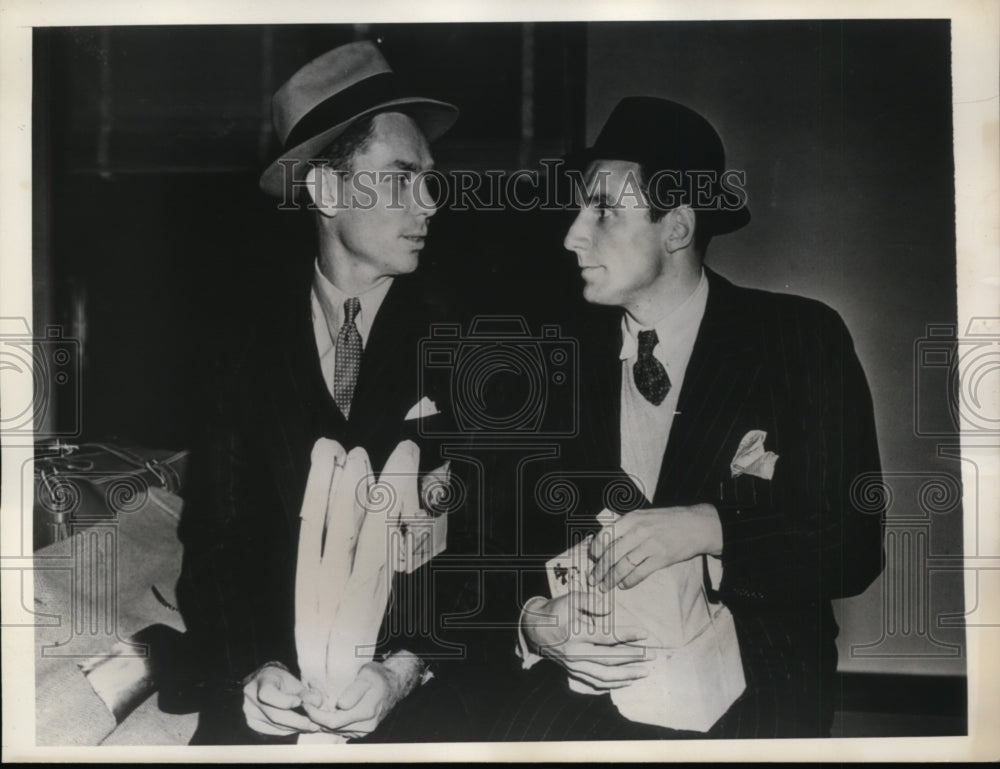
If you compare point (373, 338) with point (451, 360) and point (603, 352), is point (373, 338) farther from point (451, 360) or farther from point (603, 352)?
point (603, 352)

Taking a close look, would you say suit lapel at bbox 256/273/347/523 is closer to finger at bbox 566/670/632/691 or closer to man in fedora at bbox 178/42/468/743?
man in fedora at bbox 178/42/468/743


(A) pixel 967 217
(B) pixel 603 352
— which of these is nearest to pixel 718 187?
(B) pixel 603 352

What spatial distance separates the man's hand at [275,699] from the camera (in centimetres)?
268

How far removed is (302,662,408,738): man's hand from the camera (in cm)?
268

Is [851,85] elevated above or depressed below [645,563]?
above

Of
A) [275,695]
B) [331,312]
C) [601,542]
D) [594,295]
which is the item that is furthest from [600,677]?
[331,312]

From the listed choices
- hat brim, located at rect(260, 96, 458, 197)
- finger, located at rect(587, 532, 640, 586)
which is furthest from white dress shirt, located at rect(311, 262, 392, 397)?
finger, located at rect(587, 532, 640, 586)

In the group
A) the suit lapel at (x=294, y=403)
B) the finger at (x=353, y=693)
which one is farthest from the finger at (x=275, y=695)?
the suit lapel at (x=294, y=403)

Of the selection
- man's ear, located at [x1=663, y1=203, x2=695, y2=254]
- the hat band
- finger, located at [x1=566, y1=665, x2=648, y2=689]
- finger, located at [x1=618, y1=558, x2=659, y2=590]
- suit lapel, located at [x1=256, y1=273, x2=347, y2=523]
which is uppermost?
the hat band

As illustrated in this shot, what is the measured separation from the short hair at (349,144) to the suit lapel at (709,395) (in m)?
1.06

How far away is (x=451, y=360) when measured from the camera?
266cm

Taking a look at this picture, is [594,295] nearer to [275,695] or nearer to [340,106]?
[340,106]

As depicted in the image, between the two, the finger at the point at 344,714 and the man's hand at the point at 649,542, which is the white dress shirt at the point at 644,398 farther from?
the finger at the point at 344,714

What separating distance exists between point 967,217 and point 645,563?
1387mm
